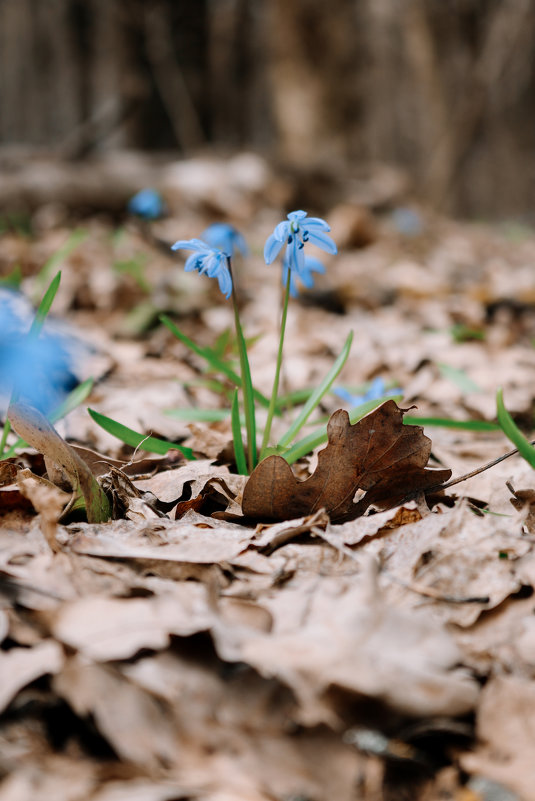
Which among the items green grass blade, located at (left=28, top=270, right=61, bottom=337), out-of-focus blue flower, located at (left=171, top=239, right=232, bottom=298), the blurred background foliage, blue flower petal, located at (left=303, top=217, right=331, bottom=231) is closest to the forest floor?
green grass blade, located at (left=28, top=270, right=61, bottom=337)

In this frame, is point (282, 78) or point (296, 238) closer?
point (296, 238)

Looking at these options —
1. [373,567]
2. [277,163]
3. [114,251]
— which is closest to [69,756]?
[373,567]

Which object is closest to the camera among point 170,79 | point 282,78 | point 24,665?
point 24,665

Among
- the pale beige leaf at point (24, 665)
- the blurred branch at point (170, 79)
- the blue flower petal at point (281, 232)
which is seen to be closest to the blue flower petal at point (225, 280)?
the blue flower petal at point (281, 232)

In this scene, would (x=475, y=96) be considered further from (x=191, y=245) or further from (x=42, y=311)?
(x=42, y=311)

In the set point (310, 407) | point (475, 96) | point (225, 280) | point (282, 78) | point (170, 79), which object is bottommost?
point (310, 407)

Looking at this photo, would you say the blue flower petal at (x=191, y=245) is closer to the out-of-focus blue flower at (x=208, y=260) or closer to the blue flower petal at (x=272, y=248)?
the out-of-focus blue flower at (x=208, y=260)

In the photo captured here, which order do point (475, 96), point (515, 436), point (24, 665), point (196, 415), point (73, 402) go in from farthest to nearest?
point (475, 96) → point (196, 415) → point (73, 402) → point (515, 436) → point (24, 665)

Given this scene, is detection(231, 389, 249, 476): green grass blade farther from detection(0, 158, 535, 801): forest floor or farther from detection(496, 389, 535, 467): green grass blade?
detection(496, 389, 535, 467): green grass blade

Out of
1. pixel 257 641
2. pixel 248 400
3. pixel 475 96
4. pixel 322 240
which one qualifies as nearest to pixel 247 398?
pixel 248 400
